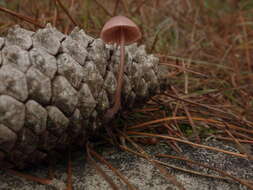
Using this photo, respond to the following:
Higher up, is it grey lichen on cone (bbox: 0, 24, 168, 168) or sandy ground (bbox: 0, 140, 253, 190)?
grey lichen on cone (bbox: 0, 24, 168, 168)

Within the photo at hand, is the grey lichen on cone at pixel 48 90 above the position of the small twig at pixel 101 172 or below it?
above

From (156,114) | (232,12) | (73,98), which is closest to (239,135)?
(156,114)

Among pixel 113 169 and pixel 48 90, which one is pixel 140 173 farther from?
pixel 48 90

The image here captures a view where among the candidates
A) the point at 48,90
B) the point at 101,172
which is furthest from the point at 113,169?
the point at 48,90

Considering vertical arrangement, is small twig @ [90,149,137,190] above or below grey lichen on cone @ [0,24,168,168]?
below
